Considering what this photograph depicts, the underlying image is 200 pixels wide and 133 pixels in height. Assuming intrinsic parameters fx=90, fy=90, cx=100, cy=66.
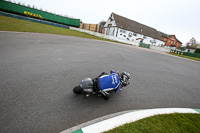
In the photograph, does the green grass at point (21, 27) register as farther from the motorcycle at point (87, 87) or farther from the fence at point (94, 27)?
the fence at point (94, 27)

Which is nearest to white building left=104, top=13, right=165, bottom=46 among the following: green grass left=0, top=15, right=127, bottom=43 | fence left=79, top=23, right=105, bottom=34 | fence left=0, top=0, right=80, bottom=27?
fence left=79, top=23, right=105, bottom=34

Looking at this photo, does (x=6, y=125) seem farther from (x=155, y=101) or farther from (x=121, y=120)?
(x=155, y=101)

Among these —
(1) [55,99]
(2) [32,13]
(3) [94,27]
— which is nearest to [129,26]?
(3) [94,27]

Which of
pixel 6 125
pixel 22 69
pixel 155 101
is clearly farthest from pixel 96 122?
pixel 22 69

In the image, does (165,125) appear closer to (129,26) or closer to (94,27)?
(94,27)

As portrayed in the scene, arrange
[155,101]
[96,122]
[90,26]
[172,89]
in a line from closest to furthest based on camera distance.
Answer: [96,122] < [155,101] < [172,89] < [90,26]

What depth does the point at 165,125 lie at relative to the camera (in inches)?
81.4

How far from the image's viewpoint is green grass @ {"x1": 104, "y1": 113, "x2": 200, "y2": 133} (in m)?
1.89

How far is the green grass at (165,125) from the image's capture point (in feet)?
6.19

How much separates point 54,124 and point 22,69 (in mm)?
2967

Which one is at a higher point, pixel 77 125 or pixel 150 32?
pixel 150 32

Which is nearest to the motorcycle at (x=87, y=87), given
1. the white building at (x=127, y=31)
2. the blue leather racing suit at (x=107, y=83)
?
the blue leather racing suit at (x=107, y=83)

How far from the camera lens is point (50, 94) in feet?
8.66

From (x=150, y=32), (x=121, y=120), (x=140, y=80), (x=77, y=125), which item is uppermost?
(x=150, y=32)
